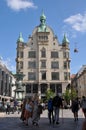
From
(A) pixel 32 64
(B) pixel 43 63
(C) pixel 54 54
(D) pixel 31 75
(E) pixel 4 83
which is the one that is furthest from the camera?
(C) pixel 54 54

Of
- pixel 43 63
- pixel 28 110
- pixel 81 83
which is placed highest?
pixel 43 63

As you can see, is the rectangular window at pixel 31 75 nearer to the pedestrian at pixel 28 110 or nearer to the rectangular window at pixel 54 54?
the rectangular window at pixel 54 54

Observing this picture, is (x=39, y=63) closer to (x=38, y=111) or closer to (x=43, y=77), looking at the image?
(x=43, y=77)

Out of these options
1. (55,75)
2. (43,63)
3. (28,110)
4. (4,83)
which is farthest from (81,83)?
(28,110)

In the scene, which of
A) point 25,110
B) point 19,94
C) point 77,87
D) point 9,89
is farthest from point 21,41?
point 25,110

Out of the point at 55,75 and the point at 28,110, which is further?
the point at 55,75

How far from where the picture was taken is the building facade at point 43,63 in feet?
276

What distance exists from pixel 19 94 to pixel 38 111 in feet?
68.4

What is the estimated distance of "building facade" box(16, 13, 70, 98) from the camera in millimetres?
84188

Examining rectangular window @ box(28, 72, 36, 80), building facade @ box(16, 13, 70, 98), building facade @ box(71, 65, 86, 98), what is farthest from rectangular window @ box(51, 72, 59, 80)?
building facade @ box(71, 65, 86, 98)

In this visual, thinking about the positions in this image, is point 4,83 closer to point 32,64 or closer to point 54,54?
point 32,64

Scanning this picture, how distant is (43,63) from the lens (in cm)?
8525

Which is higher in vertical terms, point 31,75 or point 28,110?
point 31,75

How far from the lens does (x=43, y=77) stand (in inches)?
3324
